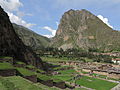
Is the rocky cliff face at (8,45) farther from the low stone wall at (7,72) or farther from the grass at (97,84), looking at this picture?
the grass at (97,84)

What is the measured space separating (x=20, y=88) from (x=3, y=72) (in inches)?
291

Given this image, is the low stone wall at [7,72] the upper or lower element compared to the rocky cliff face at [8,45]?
lower

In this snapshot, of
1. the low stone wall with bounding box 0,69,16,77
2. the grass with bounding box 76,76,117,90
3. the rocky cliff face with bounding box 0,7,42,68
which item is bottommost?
the grass with bounding box 76,76,117,90

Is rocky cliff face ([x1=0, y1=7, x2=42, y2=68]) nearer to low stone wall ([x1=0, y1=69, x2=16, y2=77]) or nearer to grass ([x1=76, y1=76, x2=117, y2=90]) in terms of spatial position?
low stone wall ([x1=0, y1=69, x2=16, y2=77])

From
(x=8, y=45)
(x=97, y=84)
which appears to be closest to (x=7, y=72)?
(x=8, y=45)

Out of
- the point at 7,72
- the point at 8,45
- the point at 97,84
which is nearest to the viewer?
the point at 7,72

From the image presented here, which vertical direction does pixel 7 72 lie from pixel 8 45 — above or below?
below

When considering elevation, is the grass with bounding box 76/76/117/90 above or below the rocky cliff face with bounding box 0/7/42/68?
below

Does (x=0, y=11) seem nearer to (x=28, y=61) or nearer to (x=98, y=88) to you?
(x=28, y=61)

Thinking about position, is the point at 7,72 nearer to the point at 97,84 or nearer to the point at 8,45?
the point at 8,45

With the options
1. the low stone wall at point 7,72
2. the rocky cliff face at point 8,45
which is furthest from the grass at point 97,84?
the low stone wall at point 7,72

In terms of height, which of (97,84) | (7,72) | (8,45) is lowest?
(97,84)

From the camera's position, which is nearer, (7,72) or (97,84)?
(7,72)

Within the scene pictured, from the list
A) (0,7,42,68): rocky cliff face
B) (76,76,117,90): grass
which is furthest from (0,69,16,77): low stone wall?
(76,76,117,90): grass
